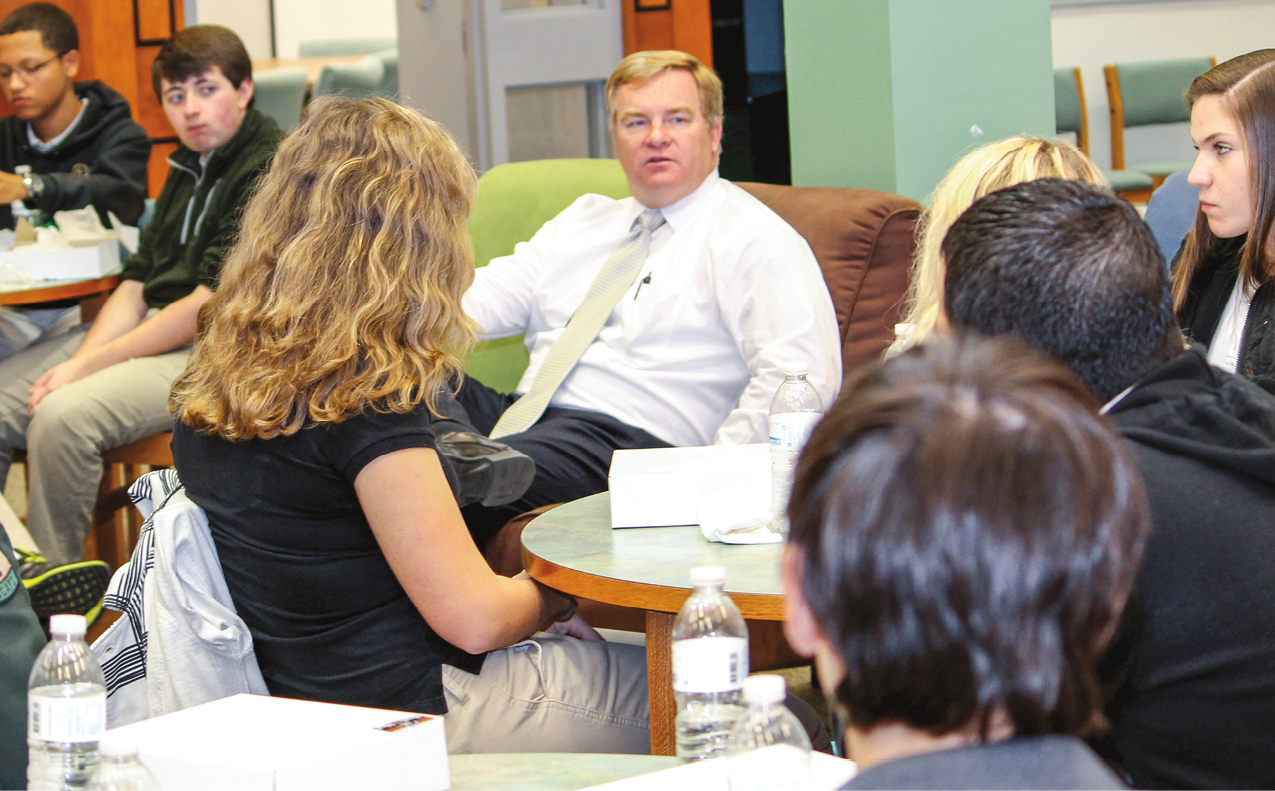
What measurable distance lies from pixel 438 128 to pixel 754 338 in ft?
3.64

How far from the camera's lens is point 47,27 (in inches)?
157

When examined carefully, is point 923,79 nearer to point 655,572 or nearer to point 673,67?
point 673,67

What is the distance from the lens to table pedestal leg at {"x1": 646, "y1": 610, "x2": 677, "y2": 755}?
1507mm

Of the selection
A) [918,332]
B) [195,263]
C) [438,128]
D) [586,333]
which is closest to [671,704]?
[918,332]

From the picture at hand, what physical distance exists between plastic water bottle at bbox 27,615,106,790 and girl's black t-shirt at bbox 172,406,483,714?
32cm

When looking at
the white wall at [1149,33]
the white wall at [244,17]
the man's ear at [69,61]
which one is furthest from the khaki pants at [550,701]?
the white wall at [1149,33]

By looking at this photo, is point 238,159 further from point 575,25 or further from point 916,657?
point 916,657

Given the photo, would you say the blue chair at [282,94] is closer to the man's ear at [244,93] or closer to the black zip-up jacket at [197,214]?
the black zip-up jacket at [197,214]

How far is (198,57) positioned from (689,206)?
4.61 feet

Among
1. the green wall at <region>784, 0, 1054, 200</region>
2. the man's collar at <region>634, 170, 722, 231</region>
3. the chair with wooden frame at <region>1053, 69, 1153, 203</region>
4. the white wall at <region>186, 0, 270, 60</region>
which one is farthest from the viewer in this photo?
the chair with wooden frame at <region>1053, 69, 1153, 203</region>

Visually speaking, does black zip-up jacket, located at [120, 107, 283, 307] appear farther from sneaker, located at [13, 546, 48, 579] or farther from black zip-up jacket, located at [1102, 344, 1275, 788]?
black zip-up jacket, located at [1102, 344, 1275, 788]

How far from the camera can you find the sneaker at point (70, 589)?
2500 millimetres

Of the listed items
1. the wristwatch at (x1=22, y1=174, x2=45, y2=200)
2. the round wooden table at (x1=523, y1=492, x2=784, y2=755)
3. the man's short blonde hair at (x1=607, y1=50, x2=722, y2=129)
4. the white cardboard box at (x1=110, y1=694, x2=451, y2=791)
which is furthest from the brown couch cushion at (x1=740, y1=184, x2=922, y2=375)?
the wristwatch at (x1=22, y1=174, x2=45, y2=200)

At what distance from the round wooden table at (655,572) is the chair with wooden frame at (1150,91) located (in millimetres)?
5999
